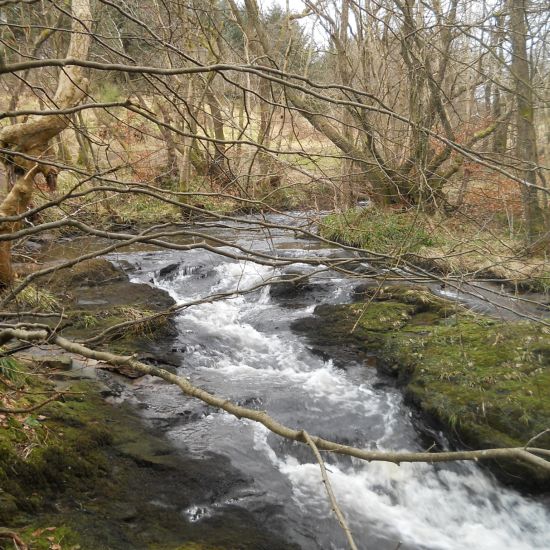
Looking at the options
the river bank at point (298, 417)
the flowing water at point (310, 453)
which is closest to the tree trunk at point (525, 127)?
the river bank at point (298, 417)

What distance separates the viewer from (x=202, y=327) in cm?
818

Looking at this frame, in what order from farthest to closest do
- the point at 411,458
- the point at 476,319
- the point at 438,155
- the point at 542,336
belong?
the point at 438,155 < the point at 476,319 < the point at 542,336 < the point at 411,458

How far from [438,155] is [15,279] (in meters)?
8.52

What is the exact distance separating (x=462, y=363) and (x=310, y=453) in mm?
2179

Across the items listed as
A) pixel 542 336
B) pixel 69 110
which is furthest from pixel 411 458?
pixel 542 336

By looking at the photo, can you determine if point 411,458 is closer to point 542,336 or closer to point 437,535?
point 437,535

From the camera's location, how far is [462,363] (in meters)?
5.89

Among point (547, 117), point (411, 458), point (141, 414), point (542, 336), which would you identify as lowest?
point (141, 414)

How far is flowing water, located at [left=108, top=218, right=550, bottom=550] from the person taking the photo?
4234 millimetres

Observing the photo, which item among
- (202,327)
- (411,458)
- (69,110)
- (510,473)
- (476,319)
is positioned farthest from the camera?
(202,327)

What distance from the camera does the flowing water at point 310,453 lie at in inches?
167

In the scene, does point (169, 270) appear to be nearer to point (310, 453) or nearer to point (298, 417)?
point (298, 417)

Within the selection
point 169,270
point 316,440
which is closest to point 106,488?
point 316,440

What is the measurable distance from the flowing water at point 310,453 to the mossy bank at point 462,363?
29 cm
